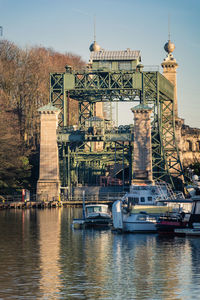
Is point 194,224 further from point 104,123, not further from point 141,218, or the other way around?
point 104,123

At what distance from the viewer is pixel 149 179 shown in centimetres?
11138

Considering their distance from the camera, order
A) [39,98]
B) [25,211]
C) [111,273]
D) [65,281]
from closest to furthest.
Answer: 1. [65,281]
2. [111,273]
3. [25,211]
4. [39,98]

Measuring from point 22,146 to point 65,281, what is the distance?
287 feet

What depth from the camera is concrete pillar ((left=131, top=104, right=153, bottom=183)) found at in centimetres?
11225

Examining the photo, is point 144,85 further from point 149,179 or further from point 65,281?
point 65,281

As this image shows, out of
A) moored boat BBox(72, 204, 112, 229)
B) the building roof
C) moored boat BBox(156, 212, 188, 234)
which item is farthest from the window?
the building roof

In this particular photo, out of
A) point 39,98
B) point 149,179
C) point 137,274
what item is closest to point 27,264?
point 137,274

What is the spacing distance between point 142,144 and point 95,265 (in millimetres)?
68050

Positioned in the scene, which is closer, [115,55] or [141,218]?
[141,218]

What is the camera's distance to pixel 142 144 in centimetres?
11262

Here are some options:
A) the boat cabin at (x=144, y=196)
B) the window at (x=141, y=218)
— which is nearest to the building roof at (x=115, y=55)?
the boat cabin at (x=144, y=196)

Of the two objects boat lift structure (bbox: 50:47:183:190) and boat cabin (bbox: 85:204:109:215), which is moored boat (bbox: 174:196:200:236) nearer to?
boat cabin (bbox: 85:204:109:215)

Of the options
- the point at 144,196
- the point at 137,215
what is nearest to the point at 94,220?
the point at 144,196

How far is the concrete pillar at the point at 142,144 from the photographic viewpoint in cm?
11225
